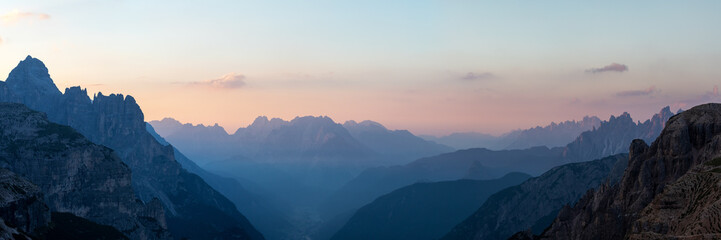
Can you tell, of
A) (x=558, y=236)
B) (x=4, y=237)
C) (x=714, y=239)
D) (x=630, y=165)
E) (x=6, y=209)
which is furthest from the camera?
(x=6, y=209)

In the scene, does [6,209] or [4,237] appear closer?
[4,237]

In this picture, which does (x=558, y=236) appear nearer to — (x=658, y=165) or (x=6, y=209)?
(x=658, y=165)

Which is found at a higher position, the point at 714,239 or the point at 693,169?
the point at 693,169

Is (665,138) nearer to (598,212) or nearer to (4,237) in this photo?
(598,212)

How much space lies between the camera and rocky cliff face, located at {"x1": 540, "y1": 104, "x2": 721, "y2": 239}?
4868 inches

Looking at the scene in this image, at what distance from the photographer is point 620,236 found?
153250mm

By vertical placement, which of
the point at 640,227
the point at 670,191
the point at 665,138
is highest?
the point at 665,138

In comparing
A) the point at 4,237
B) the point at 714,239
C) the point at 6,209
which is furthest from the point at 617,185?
the point at 6,209

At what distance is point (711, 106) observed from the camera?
15562 cm

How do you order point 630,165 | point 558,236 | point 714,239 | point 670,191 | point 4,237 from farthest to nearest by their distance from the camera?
point 558,236, point 630,165, point 4,237, point 670,191, point 714,239

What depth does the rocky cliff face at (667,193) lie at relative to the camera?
406ft

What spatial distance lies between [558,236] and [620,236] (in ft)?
104

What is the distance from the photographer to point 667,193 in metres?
133

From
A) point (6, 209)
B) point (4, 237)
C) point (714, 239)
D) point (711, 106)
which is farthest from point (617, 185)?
point (6, 209)
